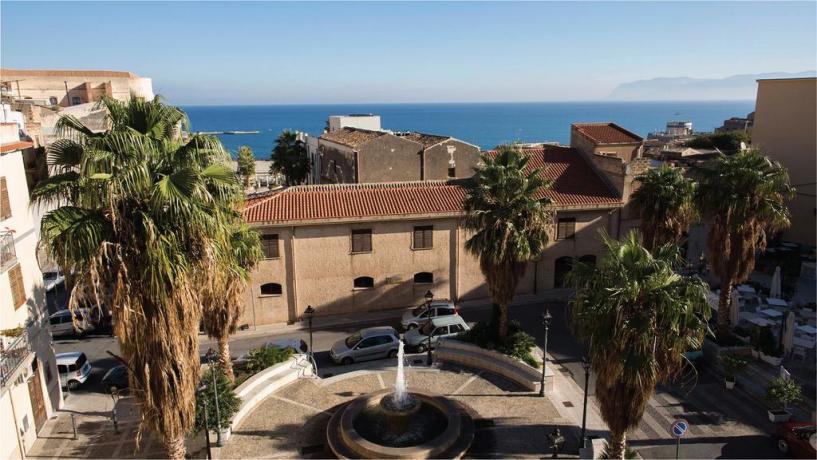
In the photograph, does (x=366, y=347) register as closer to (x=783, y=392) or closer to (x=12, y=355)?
(x=12, y=355)

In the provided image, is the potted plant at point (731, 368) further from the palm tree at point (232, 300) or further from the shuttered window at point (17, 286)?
the shuttered window at point (17, 286)

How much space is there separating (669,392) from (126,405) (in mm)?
21163

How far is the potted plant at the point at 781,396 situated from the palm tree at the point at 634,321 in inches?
324

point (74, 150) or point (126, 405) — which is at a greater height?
point (74, 150)

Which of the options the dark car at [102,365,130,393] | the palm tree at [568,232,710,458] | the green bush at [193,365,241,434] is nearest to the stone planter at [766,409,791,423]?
the palm tree at [568,232,710,458]

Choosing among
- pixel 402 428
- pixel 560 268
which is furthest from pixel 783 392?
pixel 560 268

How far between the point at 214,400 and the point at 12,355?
604cm

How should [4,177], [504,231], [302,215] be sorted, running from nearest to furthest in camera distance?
[4,177] < [504,231] < [302,215]

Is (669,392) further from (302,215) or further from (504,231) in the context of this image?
(302,215)

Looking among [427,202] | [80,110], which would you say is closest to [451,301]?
[427,202]

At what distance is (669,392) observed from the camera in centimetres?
2119

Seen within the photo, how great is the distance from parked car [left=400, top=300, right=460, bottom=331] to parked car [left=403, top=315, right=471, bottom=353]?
3.57ft

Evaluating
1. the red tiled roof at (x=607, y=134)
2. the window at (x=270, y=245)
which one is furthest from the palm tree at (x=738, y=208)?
the window at (x=270, y=245)

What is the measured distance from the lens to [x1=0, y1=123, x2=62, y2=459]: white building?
16641 mm
